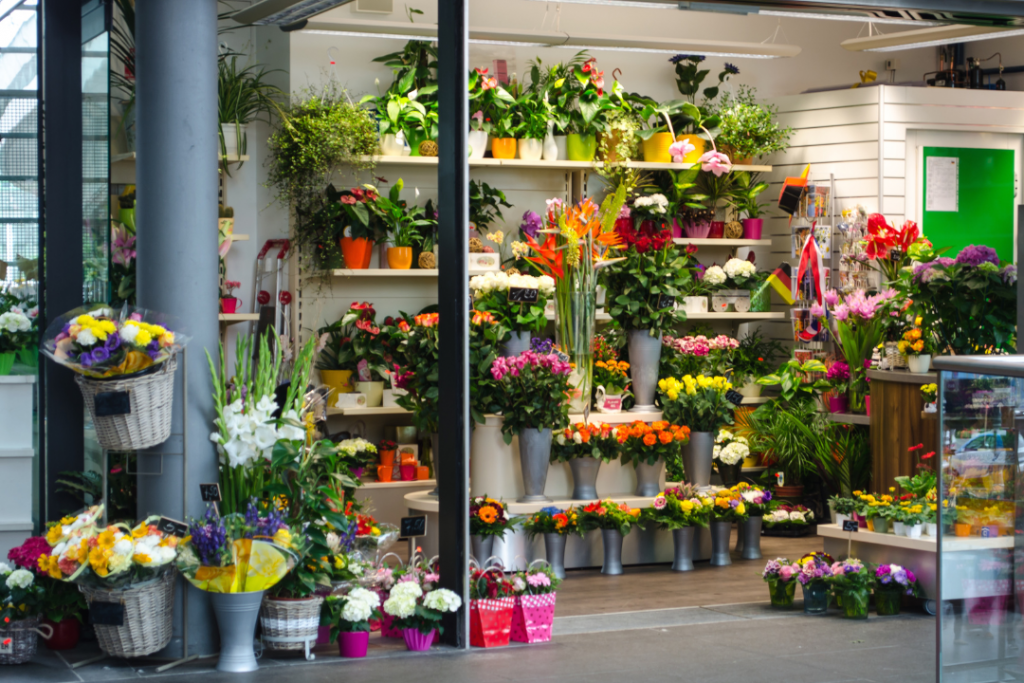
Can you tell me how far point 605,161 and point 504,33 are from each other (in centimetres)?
112

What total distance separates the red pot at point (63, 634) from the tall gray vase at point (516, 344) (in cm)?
258

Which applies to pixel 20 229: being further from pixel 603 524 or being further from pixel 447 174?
pixel 603 524

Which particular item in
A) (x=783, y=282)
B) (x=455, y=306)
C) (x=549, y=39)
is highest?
(x=549, y=39)

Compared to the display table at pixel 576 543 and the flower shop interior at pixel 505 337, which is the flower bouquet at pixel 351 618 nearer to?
the flower shop interior at pixel 505 337

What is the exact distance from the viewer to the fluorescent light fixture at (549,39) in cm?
712

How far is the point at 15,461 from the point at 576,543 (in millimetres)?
2904

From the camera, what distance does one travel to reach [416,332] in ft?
19.7

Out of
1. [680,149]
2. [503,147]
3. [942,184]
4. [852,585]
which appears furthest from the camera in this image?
[942,184]

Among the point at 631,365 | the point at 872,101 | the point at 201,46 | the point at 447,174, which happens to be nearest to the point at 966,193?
the point at 872,101

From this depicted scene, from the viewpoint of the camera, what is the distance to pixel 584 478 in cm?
657

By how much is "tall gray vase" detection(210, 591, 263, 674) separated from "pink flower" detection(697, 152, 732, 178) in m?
4.85

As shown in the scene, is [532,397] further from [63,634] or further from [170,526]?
[63,634]

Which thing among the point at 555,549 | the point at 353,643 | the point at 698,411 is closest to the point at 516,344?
the point at 555,549

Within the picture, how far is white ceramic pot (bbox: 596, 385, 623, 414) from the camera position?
22.9ft
